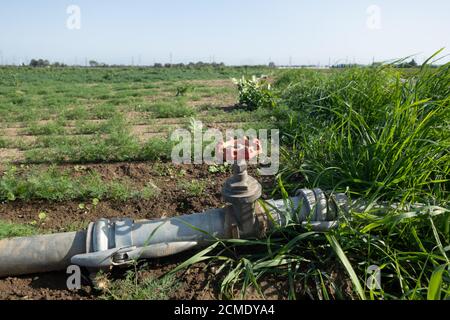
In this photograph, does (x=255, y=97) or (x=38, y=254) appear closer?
(x=38, y=254)

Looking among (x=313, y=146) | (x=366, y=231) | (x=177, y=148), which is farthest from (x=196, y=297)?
(x=177, y=148)

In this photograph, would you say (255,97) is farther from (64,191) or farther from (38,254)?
(38,254)

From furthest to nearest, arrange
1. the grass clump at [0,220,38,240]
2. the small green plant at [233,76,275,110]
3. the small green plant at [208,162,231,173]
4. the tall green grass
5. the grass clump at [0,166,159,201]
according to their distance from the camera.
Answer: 1. the small green plant at [233,76,275,110]
2. the small green plant at [208,162,231,173]
3. the grass clump at [0,166,159,201]
4. the grass clump at [0,220,38,240]
5. the tall green grass

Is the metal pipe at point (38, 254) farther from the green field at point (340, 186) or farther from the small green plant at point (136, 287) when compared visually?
the green field at point (340, 186)

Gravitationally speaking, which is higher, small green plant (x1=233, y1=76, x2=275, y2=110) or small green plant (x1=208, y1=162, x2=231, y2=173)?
small green plant (x1=233, y1=76, x2=275, y2=110)

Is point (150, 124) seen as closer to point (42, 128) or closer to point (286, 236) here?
point (42, 128)

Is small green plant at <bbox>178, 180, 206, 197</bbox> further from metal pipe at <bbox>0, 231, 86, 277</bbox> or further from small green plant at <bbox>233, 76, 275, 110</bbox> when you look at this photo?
small green plant at <bbox>233, 76, 275, 110</bbox>

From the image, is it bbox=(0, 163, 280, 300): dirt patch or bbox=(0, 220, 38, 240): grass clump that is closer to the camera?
bbox=(0, 163, 280, 300): dirt patch

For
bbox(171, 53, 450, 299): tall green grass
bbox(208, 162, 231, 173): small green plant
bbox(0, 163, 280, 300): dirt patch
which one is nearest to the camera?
bbox(171, 53, 450, 299): tall green grass

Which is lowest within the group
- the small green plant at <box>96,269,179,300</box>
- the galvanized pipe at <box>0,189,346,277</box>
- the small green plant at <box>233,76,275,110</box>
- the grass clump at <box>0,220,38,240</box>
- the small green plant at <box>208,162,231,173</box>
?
the small green plant at <box>96,269,179,300</box>

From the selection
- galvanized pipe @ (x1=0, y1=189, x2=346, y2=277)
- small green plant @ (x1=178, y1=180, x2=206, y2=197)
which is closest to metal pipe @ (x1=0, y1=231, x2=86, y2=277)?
galvanized pipe @ (x1=0, y1=189, x2=346, y2=277)

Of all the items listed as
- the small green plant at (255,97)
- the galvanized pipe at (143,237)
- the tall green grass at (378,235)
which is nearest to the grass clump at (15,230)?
the galvanized pipe at (143,237)

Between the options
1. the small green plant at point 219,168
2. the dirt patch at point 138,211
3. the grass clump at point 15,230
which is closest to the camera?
the dirt patch at point 138,211

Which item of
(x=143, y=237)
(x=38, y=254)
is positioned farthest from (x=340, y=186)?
(x=38, y=254)
